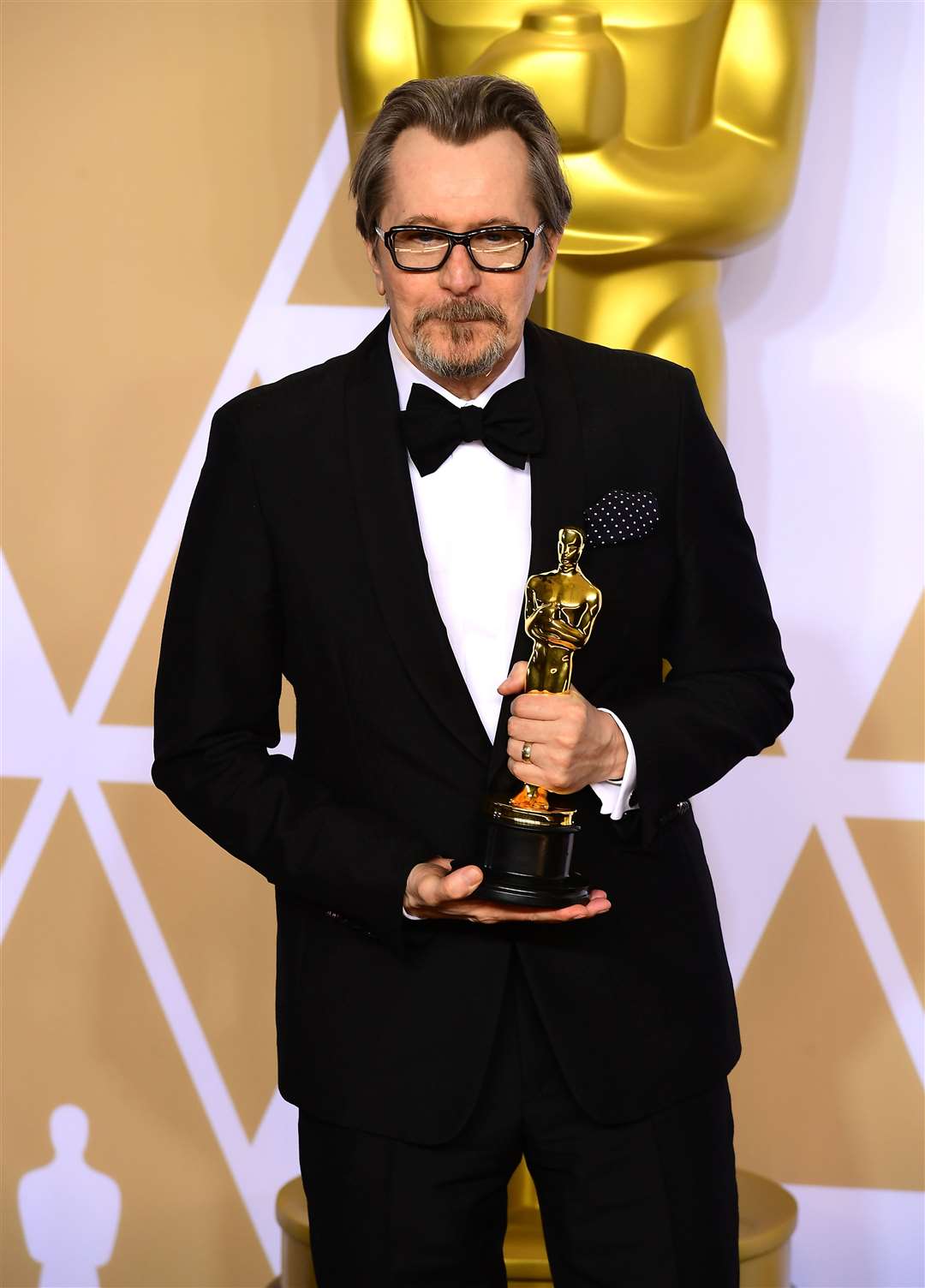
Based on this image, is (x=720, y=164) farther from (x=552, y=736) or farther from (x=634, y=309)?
(x=552, y=736)

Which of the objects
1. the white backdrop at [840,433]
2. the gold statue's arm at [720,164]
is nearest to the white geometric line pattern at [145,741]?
the gold statue's arm at [720,164]

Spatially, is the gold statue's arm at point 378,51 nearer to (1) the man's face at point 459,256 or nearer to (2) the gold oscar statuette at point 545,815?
(1) the man's face at point 459,256

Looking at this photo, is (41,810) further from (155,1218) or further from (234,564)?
(234,564)

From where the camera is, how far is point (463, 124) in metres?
1.61

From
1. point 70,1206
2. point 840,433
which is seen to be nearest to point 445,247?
point 840,433

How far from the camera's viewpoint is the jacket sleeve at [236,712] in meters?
1.55

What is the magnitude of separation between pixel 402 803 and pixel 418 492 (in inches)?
13.5

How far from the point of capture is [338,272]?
280cm

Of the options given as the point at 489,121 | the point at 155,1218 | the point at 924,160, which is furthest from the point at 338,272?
the point at 155,1218

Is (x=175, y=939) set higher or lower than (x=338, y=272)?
lower

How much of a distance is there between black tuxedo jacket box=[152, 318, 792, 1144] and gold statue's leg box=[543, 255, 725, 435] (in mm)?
654

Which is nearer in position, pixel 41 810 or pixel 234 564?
pixel 234 564

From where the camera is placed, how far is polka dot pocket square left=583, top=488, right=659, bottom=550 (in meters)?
1.62

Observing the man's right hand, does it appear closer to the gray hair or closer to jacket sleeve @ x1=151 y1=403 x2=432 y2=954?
jacket sleeve @ x1=151 y1=403 x2=432 y2=954
